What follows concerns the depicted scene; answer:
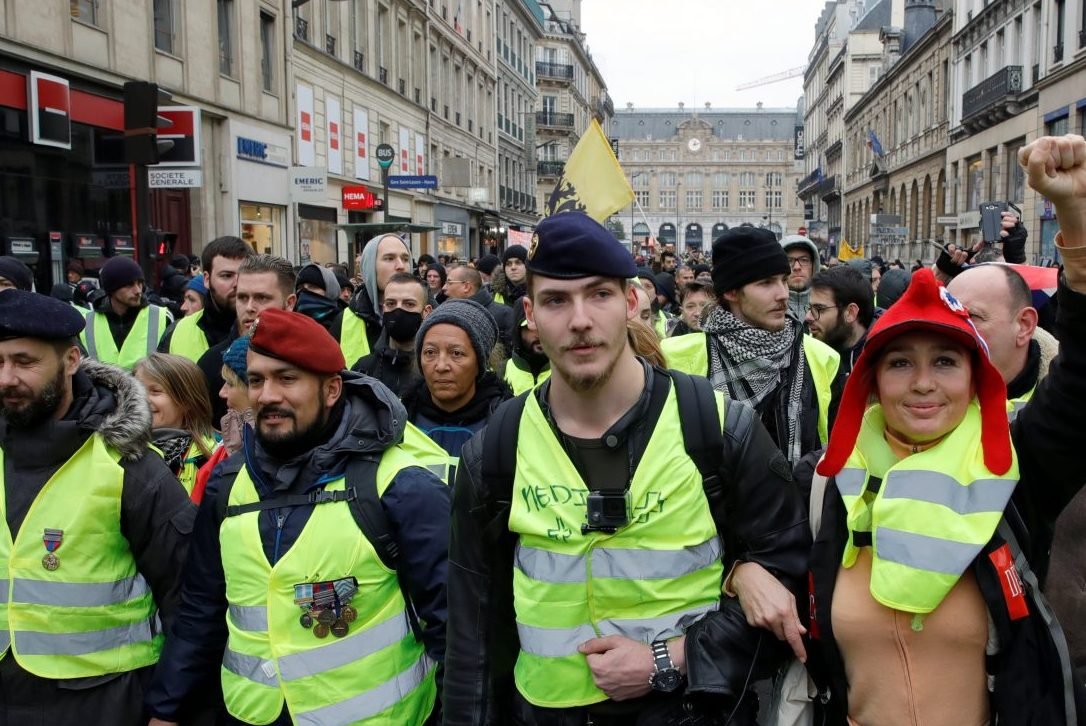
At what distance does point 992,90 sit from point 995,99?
653 millimetres

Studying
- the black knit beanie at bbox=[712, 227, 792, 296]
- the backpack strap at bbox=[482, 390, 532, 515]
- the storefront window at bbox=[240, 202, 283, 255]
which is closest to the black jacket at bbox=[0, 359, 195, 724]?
the backpack strap at bbox=[482, 390, 532, 515]

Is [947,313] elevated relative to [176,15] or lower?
lower

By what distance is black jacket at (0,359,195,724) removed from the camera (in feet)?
9.80

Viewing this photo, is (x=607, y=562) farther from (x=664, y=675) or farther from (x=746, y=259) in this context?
(x=746, y=259)

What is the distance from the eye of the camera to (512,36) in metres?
49.2

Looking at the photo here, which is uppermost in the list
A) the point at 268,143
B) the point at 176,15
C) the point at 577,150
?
the point at 176,15

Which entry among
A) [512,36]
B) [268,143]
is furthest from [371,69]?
[512,36]

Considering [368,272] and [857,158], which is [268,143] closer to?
[368,272]

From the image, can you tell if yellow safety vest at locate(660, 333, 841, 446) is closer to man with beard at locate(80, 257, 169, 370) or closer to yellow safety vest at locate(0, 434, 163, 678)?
yellow safety vest at locate(0, 434, 163, 678)

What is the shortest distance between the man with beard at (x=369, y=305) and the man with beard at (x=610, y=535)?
3896 mm

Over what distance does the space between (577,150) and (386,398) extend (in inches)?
181

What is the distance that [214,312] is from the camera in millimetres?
5867

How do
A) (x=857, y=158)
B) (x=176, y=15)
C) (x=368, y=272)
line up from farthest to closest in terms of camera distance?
(x=857, y=158), (x=176, y=15), (x=368, y=272)

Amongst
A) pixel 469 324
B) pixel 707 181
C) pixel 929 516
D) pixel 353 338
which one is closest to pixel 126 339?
pixel 353 338
